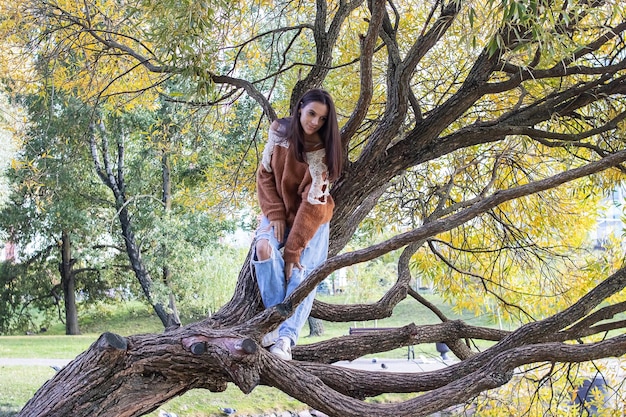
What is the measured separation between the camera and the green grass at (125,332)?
21.1 feet

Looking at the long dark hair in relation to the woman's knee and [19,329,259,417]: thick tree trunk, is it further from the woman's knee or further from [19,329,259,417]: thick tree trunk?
[19,329,259,417]: thick tree trunk

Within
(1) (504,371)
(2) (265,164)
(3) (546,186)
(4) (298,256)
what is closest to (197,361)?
(4) (298,256)

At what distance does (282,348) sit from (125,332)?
408 inches

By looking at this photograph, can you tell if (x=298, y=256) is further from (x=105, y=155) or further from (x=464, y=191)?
(x=105, y=155)

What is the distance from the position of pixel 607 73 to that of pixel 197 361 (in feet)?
6.38

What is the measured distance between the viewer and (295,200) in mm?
2447

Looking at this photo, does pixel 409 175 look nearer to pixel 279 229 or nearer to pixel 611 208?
pixel 279 229

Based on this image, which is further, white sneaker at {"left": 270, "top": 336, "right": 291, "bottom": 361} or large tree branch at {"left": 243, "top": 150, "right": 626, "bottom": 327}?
white sneaker at {"left": 270, "top": 336, "right": 291, "bottom": 361}

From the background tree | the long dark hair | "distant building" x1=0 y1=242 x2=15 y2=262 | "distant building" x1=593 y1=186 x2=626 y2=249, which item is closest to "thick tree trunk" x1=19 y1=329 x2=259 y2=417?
the background tree

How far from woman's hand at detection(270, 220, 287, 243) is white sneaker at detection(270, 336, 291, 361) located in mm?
317

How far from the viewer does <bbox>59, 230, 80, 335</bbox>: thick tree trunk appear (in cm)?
1177

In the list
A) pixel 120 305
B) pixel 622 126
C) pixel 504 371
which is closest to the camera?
pixel 504 371

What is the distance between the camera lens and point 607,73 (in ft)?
9.40

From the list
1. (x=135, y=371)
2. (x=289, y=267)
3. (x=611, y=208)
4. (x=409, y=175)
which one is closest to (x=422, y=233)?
(x=289, y=267)
